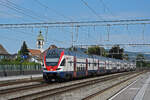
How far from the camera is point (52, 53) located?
2584cm

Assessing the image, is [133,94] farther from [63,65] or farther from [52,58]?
[52,58]

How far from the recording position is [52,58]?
25406mm

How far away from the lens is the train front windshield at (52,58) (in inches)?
990

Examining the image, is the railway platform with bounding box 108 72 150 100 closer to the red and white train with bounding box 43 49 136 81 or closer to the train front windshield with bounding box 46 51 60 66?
the red and white train with bounding box 43 49 136 81

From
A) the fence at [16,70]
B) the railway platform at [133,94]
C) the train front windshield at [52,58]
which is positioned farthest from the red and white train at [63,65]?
the fence at [16,70]

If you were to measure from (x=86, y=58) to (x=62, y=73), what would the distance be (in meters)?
9.41

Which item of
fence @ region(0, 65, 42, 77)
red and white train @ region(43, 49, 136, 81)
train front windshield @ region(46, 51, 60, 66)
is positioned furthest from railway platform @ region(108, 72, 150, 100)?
fence @ region(0, 65, 42, 77)

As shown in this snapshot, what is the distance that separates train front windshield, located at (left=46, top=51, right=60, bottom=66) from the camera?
82.5 feet

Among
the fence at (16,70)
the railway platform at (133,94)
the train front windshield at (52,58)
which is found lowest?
the railway platform at (133,94)

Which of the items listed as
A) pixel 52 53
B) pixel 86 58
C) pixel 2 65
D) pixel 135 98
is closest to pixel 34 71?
pixel 2 65

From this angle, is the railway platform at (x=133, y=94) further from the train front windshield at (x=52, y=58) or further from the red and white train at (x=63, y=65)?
the train front windshield at (x=52, y=58)

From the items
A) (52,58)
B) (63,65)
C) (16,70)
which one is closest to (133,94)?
(63,65)

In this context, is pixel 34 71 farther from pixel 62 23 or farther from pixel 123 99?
pixel 123 99

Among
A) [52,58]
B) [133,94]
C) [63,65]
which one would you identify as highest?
[52,58]
